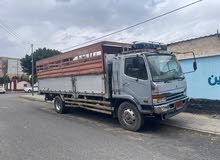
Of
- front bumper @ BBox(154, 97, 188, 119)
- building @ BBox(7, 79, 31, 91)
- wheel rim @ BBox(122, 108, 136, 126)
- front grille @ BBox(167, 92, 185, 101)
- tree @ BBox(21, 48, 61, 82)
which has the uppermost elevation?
tree @ BBox(21, 48, 61, 82)

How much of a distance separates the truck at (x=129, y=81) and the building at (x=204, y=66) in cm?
231

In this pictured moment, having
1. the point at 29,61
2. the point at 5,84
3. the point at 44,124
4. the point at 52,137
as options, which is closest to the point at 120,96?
the point at 52,137

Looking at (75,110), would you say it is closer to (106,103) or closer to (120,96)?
(106,103)

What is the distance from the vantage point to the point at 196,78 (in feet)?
40.2

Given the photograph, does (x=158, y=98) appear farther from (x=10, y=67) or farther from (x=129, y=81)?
(x=10, y=67)

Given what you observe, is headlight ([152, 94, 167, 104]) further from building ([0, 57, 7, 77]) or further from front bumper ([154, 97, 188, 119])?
building ([0, 57, 7, 77])

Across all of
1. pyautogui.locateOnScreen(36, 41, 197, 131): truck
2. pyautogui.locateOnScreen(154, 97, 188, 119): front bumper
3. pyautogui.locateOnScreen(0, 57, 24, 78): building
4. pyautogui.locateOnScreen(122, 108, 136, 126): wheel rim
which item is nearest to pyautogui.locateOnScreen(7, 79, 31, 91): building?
pyautogui.locateOnScreen(0, 57, 24, 78): building

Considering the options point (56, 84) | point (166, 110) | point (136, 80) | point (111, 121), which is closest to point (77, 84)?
point (111, 121)

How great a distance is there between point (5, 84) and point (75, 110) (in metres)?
55.1

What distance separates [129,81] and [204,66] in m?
4.28

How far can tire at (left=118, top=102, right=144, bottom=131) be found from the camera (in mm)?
8875

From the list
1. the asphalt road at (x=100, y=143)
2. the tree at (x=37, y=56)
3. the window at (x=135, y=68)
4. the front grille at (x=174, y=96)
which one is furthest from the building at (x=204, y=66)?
the tree at (x=37, y=56)

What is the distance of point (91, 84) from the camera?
1103cm

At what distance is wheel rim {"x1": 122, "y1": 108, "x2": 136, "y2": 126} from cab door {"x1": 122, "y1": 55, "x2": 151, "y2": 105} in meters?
0.53
